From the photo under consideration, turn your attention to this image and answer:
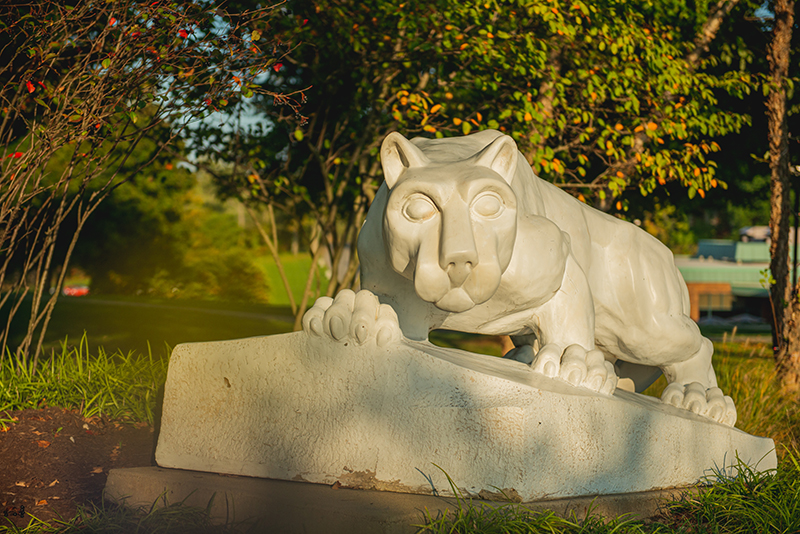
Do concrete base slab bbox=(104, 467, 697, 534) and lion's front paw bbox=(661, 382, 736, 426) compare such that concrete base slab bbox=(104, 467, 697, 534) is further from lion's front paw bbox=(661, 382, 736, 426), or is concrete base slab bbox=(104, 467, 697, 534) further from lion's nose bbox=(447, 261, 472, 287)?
lion's nose bbox=(447, 261, 472, 287)

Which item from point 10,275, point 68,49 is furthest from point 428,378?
point 10,275

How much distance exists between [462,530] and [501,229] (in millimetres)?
1095

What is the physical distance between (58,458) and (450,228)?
2423mm

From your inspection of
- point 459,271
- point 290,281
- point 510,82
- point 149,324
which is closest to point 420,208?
point 459,271

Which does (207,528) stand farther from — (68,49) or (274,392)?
(68,49)

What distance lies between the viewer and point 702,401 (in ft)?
11.6

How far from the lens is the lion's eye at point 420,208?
2561 mm

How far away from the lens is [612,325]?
361 centimetres

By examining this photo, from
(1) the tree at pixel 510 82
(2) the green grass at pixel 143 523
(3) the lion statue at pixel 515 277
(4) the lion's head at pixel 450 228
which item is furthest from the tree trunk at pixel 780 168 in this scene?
(2) the green grass at pixel 143 523

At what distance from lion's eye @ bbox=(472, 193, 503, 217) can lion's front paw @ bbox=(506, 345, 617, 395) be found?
2.52 ft

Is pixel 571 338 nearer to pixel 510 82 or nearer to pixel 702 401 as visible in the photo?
pixel 702 401

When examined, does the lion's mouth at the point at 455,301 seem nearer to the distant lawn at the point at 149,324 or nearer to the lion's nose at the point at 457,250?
the lion's nose at the point at 457,250

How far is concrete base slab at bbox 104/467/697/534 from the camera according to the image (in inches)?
99.8

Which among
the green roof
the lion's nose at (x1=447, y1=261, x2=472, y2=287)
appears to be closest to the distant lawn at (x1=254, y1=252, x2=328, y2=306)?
the green roof
